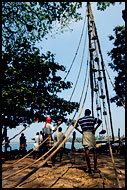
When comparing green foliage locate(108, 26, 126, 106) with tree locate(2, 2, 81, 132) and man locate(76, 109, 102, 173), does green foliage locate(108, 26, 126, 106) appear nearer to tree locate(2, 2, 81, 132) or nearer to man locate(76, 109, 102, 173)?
tree locate(2, 2, 81, 132)

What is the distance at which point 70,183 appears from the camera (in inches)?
148

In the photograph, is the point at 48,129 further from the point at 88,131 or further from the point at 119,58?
the point at 119,58

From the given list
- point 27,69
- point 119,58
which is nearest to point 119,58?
point 119,58

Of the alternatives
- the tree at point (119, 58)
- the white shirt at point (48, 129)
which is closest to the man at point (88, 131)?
the white shirt at point (48, 129)

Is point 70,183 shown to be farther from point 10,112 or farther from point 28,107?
point 28,107

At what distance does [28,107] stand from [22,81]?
6.99ft

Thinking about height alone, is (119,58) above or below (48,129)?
above

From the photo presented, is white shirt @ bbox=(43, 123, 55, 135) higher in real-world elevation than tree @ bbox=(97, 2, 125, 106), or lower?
lower

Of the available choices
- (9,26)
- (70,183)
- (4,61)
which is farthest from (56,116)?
(70,183)

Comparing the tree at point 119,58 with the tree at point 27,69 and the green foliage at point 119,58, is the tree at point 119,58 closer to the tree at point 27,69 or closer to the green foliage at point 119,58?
the green foliage at point 119,58

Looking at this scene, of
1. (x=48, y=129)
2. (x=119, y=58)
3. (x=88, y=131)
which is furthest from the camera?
(x=119, y=58)

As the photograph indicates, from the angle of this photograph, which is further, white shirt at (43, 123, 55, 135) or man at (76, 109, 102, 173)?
white shirt at (43, 123, 55, 135)

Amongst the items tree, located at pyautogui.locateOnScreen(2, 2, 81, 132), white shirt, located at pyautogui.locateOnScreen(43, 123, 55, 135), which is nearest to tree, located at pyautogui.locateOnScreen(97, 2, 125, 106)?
tree, located at pyautogui.locateOnScreen(2, 2, 81, 132)

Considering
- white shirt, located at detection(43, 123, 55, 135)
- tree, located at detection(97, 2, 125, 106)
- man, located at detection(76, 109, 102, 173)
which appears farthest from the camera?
tree, located at detection(97, 2, 125, 106)
